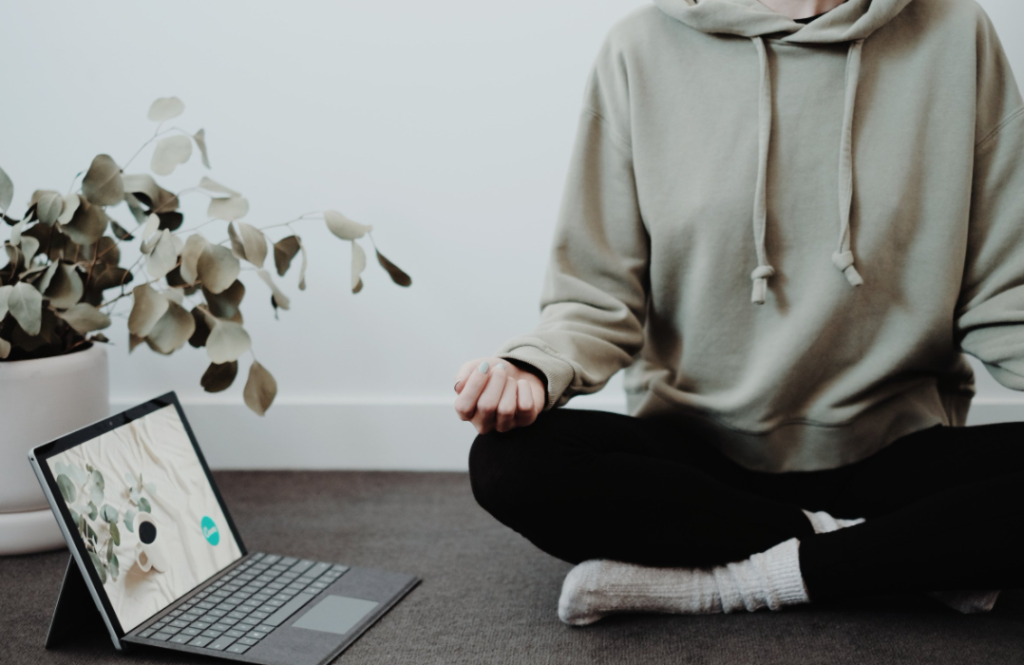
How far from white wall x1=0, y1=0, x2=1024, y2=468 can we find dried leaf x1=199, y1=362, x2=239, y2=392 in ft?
1.50

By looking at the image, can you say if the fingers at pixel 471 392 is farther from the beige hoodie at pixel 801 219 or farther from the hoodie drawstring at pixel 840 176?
the hoodie drawstring at pixel 840 176

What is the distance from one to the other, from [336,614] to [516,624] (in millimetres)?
200

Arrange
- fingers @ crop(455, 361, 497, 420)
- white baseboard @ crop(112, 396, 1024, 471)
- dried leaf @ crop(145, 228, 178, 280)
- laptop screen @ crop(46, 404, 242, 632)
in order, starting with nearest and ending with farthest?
fingers @ crop(455, 361, 497, 420) < laptop screen @ crop(46, 404, 242, 632) < dried leaf @ crop(145, 228, 178, 280) < white baseboard @ crop(112, 396, 1024, 471)

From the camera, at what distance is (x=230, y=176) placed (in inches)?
57.2

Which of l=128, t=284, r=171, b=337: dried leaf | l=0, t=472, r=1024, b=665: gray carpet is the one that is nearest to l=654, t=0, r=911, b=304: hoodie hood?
l=0, t=472, r=1024, b=665: gray carpet

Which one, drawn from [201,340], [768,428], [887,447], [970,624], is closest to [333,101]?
[201,340]

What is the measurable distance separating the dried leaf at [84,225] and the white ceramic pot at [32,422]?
17 cm

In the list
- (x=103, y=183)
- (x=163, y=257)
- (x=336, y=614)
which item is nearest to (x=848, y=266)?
(x=336, y=614)

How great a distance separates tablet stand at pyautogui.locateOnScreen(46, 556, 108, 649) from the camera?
85 centimetres

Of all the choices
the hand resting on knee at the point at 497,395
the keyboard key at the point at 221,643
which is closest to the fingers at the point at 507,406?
the hand resting on knee at the point at 497,395

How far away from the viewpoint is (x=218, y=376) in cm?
103

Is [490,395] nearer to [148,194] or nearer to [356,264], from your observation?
[356,264]

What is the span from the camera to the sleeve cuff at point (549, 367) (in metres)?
0.82

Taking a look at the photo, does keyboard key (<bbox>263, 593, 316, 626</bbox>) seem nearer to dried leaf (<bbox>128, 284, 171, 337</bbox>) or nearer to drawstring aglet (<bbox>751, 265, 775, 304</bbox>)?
dried leaf (<bbox>128, 284, 171, 337</bbox>)
